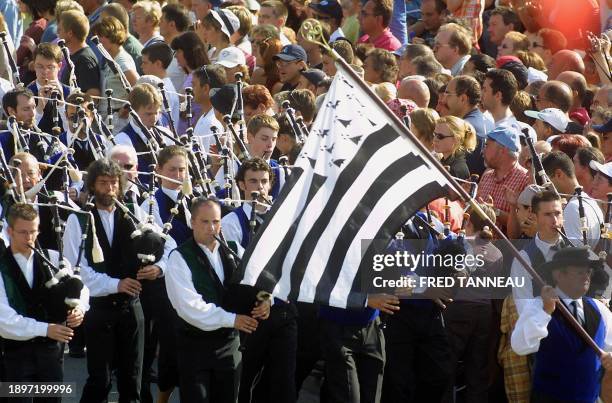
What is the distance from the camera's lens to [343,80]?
8.45m

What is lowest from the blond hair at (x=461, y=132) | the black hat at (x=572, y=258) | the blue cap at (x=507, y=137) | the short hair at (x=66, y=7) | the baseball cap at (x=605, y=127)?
the black hat at (x=572, y=258)

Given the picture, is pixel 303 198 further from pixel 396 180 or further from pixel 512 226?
pixel 512 226

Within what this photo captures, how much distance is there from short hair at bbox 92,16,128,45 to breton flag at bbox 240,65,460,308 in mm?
5870

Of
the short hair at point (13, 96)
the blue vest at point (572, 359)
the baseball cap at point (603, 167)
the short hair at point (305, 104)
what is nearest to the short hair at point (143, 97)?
the short hair at point (13, 96)

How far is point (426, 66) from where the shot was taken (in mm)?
13383

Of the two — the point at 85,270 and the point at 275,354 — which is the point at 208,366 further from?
the point at 85,270

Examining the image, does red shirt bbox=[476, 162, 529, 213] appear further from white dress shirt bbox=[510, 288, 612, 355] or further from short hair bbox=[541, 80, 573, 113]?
white dress shirt bbox=[510, 288, 612, 355]

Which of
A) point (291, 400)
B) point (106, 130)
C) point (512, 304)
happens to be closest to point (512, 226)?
point (512, 304)

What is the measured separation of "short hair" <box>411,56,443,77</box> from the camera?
43.8ft

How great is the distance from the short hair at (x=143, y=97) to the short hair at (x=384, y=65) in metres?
2.25

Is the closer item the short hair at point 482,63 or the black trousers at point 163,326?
the black trousers at point 163,326

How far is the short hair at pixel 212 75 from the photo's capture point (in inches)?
509

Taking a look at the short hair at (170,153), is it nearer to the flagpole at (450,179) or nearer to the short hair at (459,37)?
the flagpole at (450,179)

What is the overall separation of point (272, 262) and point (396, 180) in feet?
2.77
